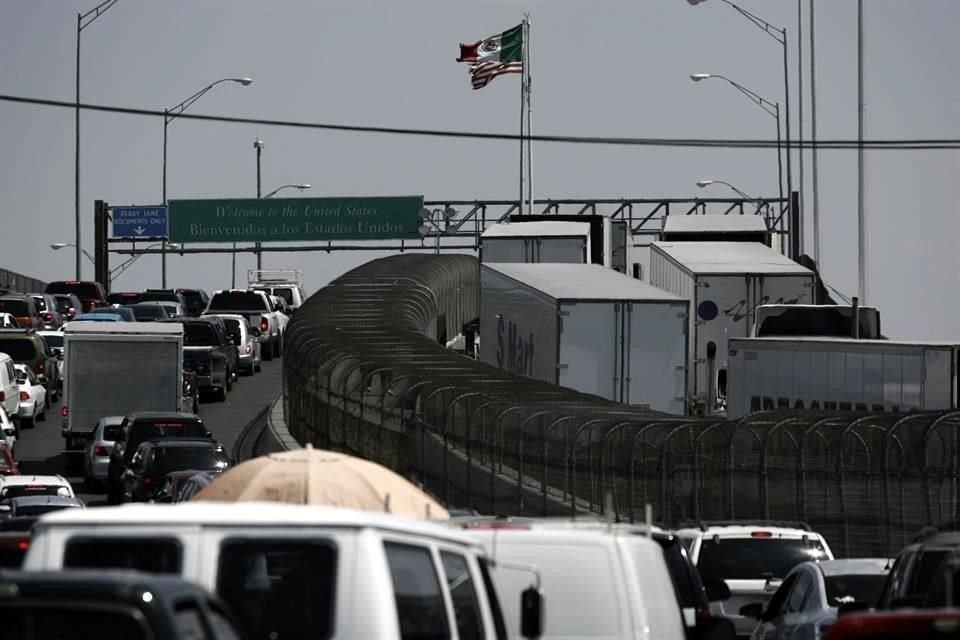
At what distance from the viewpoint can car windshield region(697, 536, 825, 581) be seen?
2098cm

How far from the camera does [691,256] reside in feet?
155

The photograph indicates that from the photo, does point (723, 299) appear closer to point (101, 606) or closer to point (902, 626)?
point (902, 626)

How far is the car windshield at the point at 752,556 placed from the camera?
20984 mm

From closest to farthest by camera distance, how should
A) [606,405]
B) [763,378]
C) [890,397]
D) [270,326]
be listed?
[606,405]
[890,397]
[763,378]
[270,326]

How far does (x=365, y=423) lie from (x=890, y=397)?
7.22m

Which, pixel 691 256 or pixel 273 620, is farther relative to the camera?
pixel 691 256

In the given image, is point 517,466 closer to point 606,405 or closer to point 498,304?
point 606,405

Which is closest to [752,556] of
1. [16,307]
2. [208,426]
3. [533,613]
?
[533,613]

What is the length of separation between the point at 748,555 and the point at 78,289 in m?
67.3

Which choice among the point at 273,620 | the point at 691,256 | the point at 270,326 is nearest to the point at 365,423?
the point at 691,256

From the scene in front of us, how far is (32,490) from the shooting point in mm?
29328

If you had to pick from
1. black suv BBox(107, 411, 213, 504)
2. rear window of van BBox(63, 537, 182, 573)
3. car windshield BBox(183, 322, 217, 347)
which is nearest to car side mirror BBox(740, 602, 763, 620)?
rear window of van BBox(63, 537, 182, 573)

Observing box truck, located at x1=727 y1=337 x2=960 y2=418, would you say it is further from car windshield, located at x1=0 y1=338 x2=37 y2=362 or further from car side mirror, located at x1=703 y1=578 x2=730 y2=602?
car windshield, located at x1=0 y1=338 x2=37 y2=362

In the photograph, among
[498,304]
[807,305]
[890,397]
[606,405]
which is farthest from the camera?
[498,304]
